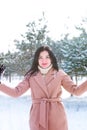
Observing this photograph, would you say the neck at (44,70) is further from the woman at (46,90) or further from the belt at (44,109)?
the belt at (44,109)

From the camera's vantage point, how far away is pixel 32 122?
1323 mm

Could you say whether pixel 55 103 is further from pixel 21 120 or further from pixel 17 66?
pixel 17 66

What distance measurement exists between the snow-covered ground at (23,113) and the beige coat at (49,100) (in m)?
1.12

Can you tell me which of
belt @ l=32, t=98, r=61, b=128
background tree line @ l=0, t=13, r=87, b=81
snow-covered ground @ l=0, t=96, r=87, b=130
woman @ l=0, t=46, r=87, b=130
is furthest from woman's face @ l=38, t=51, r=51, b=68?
background tree line @ l=0, t=13, r=87, b=81

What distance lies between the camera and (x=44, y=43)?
163 inches

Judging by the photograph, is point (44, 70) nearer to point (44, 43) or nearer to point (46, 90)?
point (46, 90)

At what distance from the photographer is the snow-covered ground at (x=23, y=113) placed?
98.8 inches

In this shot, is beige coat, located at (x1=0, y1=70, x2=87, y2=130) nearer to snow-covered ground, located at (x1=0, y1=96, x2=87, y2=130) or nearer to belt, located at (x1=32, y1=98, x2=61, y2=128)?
belt, located at (x1=32, y1=98, x2=61, y2=128)

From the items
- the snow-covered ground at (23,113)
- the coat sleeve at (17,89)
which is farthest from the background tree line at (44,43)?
the coat sleeve at (17,89)

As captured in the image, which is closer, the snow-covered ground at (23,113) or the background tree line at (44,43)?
the snow-covered ground at (23,113)

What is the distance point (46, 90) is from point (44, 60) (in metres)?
0.12

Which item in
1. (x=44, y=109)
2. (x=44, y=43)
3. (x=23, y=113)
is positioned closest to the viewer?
(x=44, y=109)

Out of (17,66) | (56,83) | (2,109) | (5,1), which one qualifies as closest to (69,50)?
(17,66)

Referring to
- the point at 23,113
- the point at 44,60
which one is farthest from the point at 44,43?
the point at 44,60
